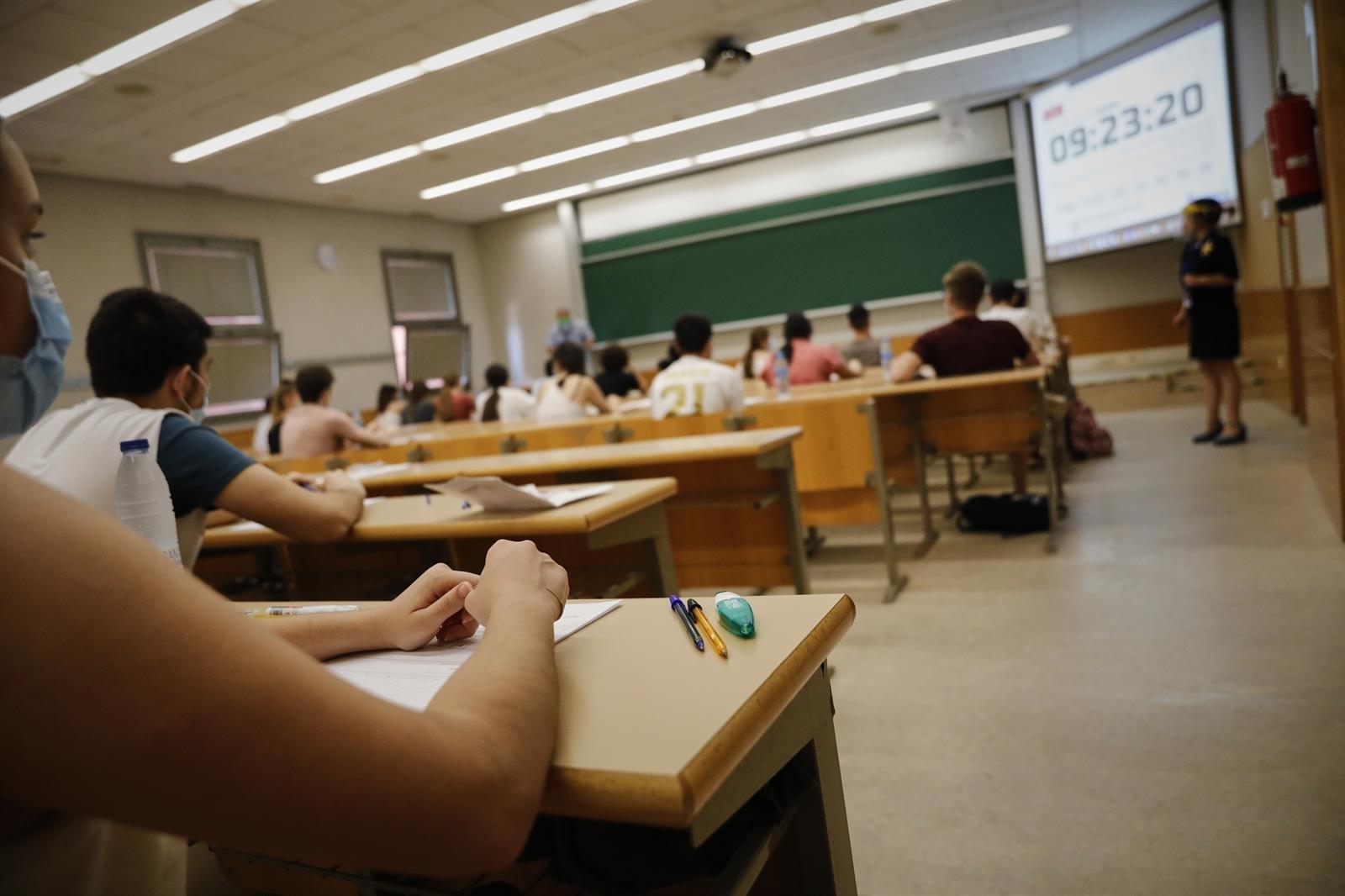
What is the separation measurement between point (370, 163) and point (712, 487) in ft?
22.4

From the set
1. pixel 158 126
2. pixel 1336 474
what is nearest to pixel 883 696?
pixel 1336 474

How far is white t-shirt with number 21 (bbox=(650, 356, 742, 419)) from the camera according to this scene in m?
3.95

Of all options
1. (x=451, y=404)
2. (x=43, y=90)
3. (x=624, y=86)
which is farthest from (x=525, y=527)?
(x=624, y=86)

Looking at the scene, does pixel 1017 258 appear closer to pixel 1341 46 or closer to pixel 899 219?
pixel 899 219

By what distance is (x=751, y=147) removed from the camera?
401 inches

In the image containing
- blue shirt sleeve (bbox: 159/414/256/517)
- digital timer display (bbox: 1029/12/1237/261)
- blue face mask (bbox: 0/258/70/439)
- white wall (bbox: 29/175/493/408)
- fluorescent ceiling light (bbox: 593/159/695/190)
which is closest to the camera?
blue face mask (bbox: 0/258/70/439)

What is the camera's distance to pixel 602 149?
927 centimetres

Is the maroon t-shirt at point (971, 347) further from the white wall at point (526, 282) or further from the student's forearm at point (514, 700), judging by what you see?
the white wall at point (526, 282)

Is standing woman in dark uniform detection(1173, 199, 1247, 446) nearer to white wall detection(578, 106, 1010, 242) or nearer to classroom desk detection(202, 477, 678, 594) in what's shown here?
white wall detection(578, 106, 1010, 242)

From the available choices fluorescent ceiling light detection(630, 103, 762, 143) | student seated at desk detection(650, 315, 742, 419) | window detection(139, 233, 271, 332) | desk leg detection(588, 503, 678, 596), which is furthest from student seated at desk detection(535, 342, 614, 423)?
window detection(139, 233, 271, 332)

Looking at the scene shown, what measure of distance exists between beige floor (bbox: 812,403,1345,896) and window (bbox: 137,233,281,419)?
7.24 meters

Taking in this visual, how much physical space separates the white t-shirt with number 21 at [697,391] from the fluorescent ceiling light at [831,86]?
17.3ft

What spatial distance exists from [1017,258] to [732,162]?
12.1ft

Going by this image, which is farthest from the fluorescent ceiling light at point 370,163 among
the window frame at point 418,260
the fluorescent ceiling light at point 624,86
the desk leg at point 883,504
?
the desk leg at point 883,504
